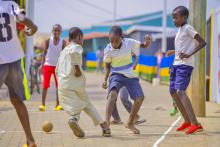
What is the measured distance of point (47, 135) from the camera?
7.80 metres

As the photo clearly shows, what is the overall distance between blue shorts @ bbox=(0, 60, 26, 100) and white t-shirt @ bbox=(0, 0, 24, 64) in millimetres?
115

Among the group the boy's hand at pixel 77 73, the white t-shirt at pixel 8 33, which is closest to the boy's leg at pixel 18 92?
the white t-shirt at pixel 8 33

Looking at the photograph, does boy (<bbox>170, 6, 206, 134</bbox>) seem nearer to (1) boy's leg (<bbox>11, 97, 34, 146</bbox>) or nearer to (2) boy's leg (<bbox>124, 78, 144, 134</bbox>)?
(2) boy's leg (<bbox>124, 78, 144, 134</bbox>)

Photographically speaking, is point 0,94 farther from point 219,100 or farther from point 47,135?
point 47,135

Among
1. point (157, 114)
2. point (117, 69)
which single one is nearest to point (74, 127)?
point (117, 69)

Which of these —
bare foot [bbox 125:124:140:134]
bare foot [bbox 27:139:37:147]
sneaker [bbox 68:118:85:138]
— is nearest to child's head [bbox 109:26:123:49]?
bare foot [bbox 125:124:140:134]

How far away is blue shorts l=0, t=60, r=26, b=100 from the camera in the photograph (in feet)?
20.2

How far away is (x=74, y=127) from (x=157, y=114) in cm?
377

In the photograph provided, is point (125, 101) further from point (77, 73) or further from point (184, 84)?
point (77, 73)

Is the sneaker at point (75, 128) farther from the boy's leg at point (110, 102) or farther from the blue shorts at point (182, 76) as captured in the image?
the blue shorts at point (182, 76)

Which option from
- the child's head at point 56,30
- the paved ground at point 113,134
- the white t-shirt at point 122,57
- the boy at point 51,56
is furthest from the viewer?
the boy at point 51,56

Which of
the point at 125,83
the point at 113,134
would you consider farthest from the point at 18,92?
the point at 125,83

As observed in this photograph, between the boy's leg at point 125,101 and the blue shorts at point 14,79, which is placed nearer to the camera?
the blue shorts at point 14,79

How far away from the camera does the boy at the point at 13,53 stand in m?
6.00
